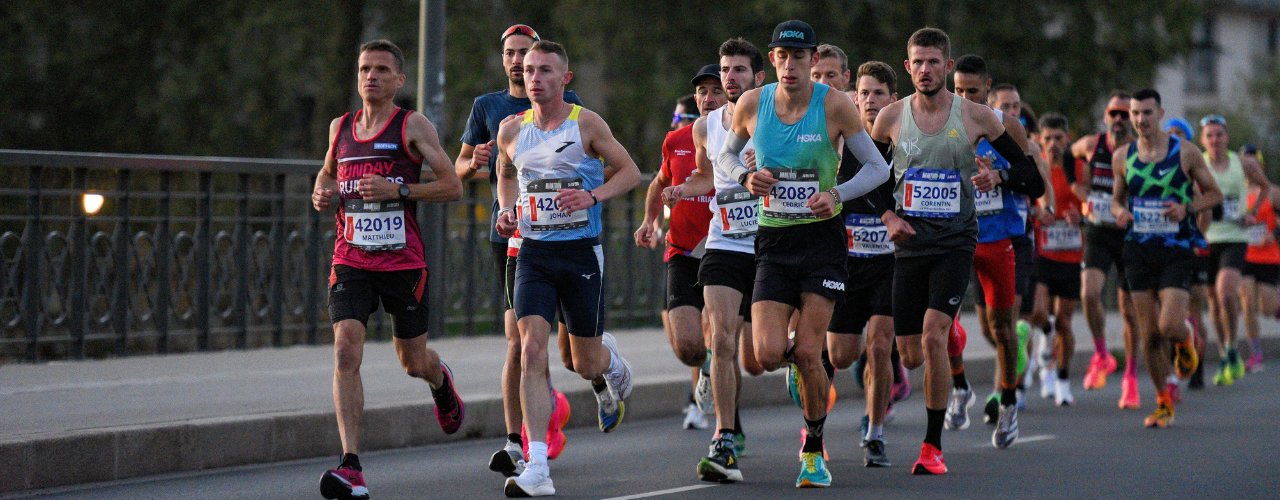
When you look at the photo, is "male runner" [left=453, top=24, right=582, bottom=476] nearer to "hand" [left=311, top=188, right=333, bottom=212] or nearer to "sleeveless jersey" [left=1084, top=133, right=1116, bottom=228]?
"hand" [left=311, top=188, right=333, bottom=212]

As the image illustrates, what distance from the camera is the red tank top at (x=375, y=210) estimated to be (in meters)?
6.90

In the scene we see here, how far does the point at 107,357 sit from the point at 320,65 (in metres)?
12.5

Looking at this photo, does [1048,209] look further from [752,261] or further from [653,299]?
[653,299]

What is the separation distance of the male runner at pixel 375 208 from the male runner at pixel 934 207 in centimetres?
237

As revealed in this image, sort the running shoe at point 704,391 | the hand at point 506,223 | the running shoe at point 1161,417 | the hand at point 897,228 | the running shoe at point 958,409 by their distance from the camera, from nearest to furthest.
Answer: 1. the hand at point 506,223
2. the hand at point 897,228
3. the running shoe at point 704,391
4. the running shoe at point 958,409
5. the running shoe at point 1161,417

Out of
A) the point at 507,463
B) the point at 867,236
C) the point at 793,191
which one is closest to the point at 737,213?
Result: the point at 793,191

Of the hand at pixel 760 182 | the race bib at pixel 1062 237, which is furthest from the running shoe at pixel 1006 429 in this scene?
the race bib at pixel 1062 237

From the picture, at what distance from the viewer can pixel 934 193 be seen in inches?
307

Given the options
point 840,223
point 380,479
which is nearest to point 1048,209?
point 840,223

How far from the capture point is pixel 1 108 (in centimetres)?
2350

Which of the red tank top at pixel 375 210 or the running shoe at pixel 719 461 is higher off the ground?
the red tank top at pixel 375 210

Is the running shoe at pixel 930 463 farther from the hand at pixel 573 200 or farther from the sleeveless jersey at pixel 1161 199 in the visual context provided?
the sleeveless jersey at pixel 1161 199

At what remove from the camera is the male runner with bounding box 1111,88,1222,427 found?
10.2m

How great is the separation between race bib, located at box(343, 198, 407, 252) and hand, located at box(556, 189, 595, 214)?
2.40ft
